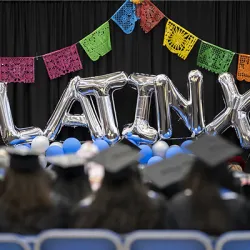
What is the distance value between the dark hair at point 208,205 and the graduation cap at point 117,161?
0.71 feet

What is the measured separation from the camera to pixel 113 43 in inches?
208

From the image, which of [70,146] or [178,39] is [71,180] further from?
[178,39]

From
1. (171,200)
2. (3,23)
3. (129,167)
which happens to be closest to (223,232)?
(171,200)

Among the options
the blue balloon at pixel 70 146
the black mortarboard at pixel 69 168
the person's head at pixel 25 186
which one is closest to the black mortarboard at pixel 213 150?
the black mortarboard at pixel 69 168

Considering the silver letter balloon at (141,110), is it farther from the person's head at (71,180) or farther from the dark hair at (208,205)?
the dark hair at (208,205)

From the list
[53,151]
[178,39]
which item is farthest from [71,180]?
[178,39]

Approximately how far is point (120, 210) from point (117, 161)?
16 centimetres

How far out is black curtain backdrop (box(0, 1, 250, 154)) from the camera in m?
5.25

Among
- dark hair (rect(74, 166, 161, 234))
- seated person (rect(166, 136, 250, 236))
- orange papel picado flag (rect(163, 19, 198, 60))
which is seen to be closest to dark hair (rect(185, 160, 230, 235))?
seated person (rect(166, 136, 250, 236))

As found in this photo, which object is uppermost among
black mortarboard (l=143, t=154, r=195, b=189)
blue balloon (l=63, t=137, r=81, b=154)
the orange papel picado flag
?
the orange papel picado flag

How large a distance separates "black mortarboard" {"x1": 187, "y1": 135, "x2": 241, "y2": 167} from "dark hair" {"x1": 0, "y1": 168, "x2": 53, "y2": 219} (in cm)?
52

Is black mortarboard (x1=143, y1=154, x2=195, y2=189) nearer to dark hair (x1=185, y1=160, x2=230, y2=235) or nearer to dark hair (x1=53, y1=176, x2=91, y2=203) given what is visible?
dark hair (x1=185, y1=160, x2=230, y2=235)

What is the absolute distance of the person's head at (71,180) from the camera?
1.62 meters

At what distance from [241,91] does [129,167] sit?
13.2ft
